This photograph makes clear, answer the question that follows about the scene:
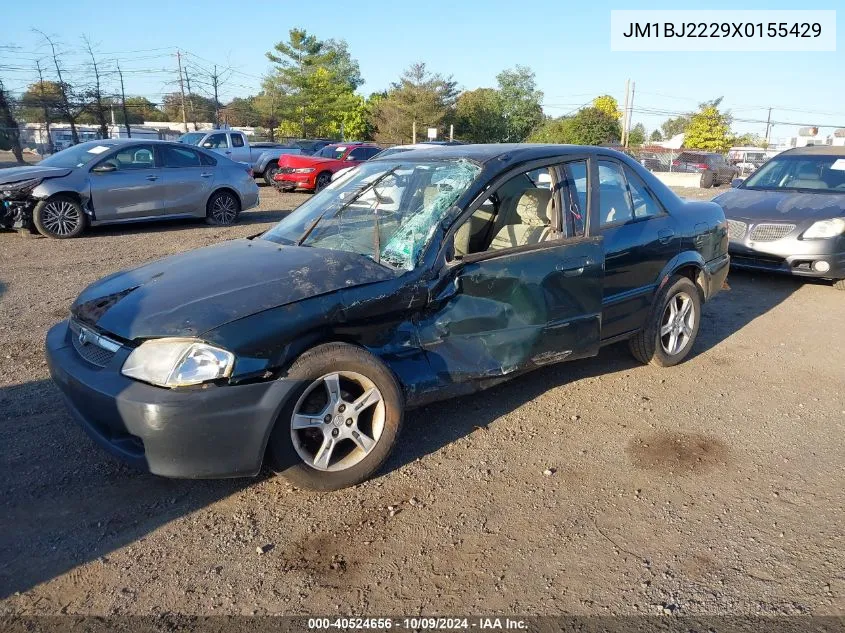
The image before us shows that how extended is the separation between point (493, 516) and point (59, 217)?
929 cm

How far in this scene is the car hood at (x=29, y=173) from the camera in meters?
9.55

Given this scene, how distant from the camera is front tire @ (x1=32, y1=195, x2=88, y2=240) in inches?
383

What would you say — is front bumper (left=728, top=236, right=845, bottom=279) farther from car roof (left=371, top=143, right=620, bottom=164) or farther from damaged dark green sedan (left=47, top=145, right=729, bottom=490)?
car roof (left=371, top=143, right=620, bottom=164)

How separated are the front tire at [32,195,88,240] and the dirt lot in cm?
610

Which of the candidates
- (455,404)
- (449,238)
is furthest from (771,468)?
(449,238)

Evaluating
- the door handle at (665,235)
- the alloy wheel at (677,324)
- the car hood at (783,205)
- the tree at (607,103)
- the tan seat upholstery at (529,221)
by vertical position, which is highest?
the tree at (607,103)

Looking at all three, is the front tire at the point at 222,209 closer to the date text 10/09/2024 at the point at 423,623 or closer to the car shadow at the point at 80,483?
the car shadow at the point at 80,483

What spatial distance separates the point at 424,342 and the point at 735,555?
173cm

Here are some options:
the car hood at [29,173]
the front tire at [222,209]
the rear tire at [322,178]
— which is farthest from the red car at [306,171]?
the car hood at [29,173]

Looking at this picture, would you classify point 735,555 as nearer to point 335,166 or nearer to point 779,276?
point 779,276

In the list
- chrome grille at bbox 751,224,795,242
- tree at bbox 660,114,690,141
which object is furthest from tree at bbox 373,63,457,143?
tree at bbox 660,114,690,141

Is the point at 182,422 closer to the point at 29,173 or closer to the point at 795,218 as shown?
the point at 795,218

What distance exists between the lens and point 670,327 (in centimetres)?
493

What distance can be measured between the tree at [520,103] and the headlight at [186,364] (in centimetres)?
5931
